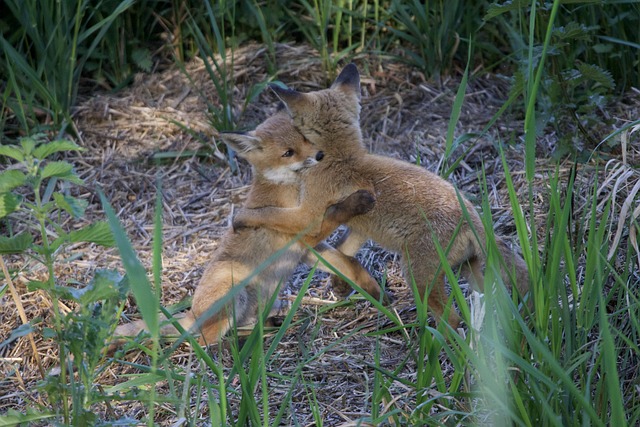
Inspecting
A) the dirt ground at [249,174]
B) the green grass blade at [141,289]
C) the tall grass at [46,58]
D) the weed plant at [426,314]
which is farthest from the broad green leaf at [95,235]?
the tall grass at [46,58]

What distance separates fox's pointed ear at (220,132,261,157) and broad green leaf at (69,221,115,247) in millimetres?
1868

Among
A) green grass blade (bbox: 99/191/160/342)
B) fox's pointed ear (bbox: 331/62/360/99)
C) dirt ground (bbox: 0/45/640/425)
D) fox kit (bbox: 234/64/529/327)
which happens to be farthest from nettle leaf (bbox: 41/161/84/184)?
fox's pointed ear (bbox: 331/62/360/99)

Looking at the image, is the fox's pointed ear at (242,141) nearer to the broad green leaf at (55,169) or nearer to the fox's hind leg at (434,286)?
the fox's hind leg at (434,286)

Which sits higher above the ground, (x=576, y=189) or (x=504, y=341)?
(x=504, y=341)

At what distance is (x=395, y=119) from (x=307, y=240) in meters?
1.98

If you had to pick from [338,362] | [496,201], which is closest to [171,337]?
[338,362]

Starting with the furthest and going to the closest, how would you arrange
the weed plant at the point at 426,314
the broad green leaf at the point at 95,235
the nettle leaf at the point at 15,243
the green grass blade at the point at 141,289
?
the nettle leaf at the point at 15,243 → the broad green leaf at the point at 95,235 → the weed plant at the point at 426,314 → the green grass blade at the point at 141,289

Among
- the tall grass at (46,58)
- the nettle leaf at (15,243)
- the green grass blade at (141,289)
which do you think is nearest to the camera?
the green grass blade at (141,289)

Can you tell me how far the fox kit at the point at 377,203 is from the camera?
3.98 m

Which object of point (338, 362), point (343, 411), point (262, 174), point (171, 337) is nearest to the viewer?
point (343, 411)

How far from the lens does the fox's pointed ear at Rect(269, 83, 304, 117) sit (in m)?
4.55

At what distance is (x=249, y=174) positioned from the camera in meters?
5.98

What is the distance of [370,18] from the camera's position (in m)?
6.70

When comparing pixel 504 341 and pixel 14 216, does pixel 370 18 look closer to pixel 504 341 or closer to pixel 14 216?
pixel 14 216
